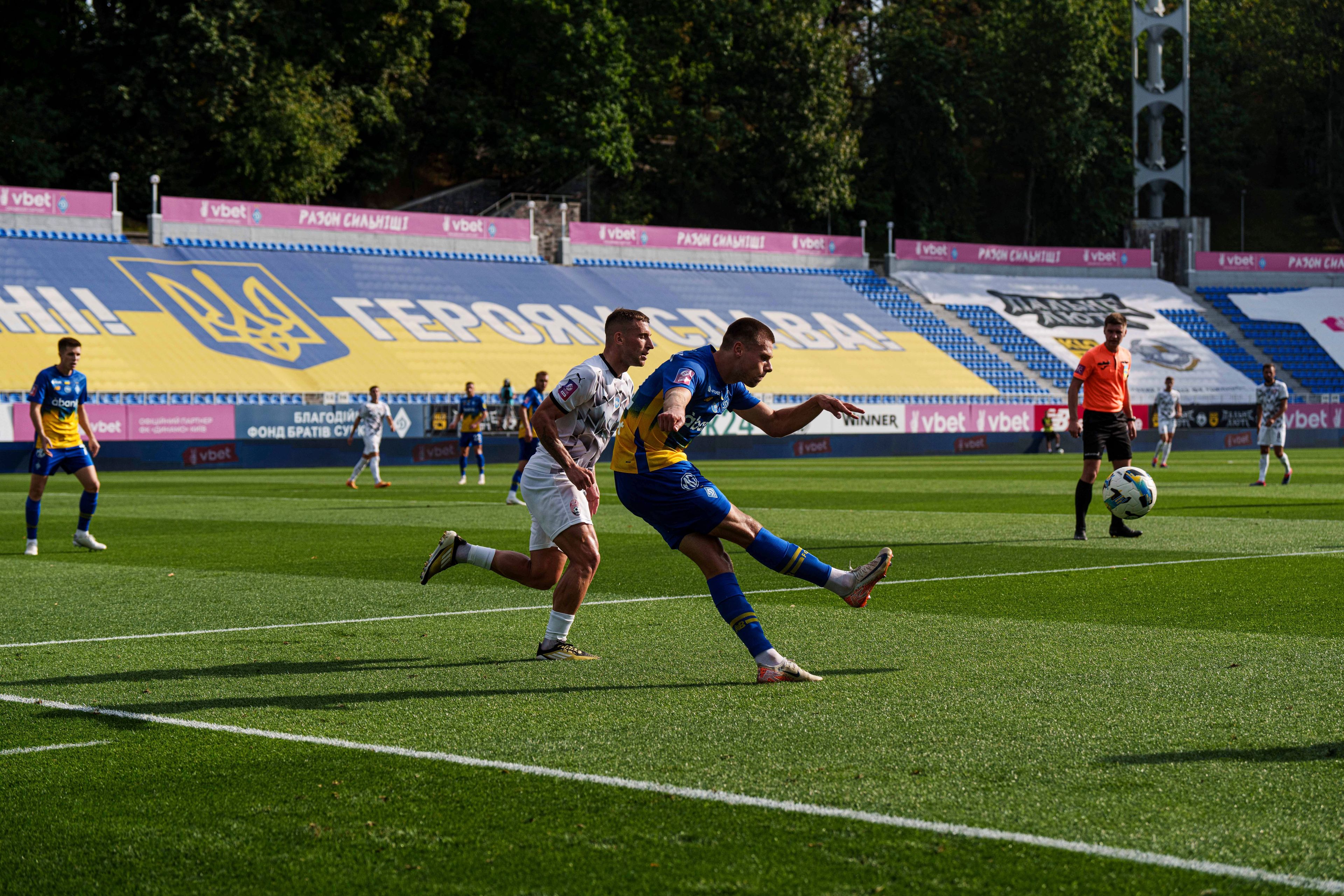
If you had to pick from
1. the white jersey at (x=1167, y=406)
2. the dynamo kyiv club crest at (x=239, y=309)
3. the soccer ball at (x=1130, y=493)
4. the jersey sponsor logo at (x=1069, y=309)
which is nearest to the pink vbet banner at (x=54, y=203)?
the dynamo kyiv club crest at (x=239, y=309)

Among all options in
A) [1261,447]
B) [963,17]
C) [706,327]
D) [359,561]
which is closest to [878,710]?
[359,561]

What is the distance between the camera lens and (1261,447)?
24656mm

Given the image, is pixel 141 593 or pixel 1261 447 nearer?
pixel 141 593

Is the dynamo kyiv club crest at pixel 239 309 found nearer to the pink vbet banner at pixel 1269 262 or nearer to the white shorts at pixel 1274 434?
the white shorts at pixel 1274 434

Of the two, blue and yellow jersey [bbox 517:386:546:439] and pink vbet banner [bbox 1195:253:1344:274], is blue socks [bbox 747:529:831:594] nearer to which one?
blue and yellow jersey [bbox 517:386:546:439]

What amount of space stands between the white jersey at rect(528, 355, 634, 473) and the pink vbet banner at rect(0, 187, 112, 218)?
37.7 meters

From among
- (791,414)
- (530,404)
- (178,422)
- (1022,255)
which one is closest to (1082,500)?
(791,414)

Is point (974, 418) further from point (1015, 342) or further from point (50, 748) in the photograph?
point (50, 748)

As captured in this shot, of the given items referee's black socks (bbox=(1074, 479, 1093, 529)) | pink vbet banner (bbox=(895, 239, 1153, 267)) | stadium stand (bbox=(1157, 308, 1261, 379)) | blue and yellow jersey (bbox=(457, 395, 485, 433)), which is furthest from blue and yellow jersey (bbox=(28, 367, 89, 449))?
stadium stand (bbox=(1157, 308, 1261, 379))

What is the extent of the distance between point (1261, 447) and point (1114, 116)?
177ft

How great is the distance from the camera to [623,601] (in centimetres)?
1038

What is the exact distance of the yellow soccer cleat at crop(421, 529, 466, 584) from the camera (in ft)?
27.9

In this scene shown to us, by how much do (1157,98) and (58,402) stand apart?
53.2 metres

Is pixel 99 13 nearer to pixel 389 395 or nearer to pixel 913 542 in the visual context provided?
pixel 389 395
